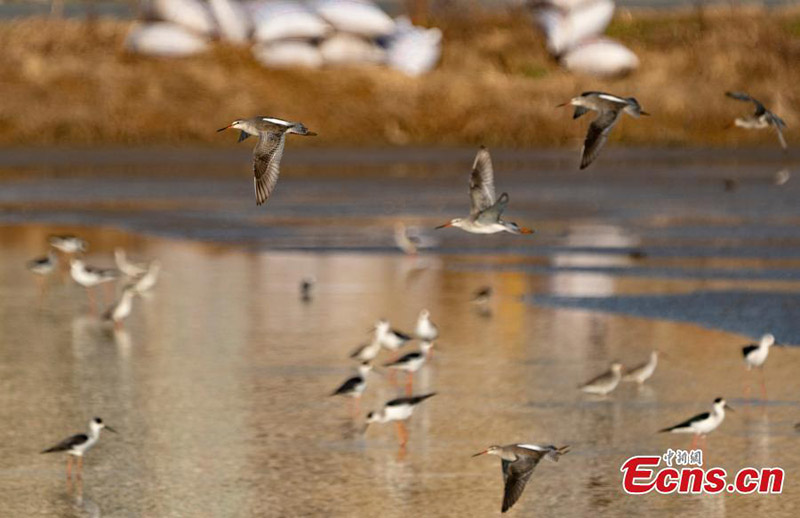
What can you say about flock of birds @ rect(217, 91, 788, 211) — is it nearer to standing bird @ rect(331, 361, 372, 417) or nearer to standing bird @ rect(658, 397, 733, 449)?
standing bird @ rect(658, 397, 733, 449)

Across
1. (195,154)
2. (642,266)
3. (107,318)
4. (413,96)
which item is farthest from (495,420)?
(413,96)

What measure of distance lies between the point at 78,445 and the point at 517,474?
3.24 metres

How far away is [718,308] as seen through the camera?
63.9 ft

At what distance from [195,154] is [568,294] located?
24.5 metres

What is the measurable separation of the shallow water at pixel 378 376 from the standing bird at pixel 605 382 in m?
0.16

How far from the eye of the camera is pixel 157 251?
2603 cm

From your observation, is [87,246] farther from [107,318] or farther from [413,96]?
[413,96]

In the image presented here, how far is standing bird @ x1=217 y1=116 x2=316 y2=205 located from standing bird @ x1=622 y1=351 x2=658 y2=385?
4.55 m

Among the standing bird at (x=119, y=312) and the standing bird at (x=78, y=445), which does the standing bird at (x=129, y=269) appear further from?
the standing bird at (x=78, y=445)

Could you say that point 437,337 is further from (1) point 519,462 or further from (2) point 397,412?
(1) point 519,462

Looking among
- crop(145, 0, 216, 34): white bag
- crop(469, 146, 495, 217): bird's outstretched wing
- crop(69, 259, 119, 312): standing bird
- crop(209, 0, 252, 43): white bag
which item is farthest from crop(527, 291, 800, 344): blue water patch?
crop(209, 0, 252, 43): white bag

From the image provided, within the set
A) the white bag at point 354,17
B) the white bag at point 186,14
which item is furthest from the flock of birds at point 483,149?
the white bag at point 186,14

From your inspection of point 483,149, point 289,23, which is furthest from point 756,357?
point 289,23

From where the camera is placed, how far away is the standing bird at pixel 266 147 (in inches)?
458
